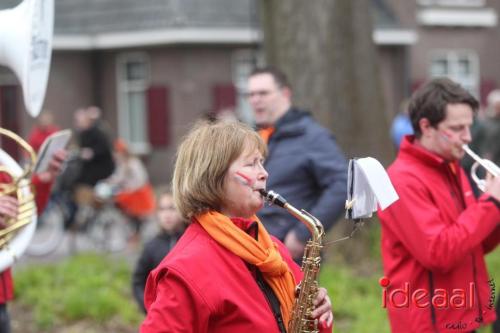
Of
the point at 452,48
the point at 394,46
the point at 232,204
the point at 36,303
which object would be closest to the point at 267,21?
the point at 36,303

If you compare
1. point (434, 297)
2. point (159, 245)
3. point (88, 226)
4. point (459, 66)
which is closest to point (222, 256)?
point (434, 297)

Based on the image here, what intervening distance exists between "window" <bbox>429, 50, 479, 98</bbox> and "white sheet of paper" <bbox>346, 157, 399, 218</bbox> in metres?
22.3

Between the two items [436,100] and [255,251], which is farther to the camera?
[436,100]

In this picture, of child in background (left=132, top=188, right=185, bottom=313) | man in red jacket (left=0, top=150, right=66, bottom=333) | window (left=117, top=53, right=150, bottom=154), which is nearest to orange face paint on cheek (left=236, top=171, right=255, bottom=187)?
man in red jacket (left=0, top=150, right=66, bottom=333)

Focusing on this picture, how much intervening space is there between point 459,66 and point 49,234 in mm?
15683

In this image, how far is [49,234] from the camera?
12438mm

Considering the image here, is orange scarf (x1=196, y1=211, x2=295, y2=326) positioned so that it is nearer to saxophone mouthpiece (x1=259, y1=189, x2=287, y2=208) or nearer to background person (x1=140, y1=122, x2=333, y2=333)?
background person (x1=140, y1=122, x2=333, y2=333)

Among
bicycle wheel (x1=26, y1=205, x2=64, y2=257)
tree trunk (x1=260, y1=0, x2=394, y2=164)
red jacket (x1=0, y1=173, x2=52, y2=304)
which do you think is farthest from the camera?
bicycle wheel (x1=26, y1=205, x2=64, y2=257)

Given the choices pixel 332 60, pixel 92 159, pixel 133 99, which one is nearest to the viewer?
pixel 332 60

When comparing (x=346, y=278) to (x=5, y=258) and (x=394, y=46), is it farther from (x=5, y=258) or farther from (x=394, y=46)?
(x=394, y=46)

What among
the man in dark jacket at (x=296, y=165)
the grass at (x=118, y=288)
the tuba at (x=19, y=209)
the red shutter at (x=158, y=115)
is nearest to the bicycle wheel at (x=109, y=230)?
the grass at (x=118, y=288)

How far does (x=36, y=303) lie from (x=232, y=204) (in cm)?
529

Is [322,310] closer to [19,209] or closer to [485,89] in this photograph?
[19,209]

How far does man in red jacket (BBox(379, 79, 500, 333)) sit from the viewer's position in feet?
12.1
